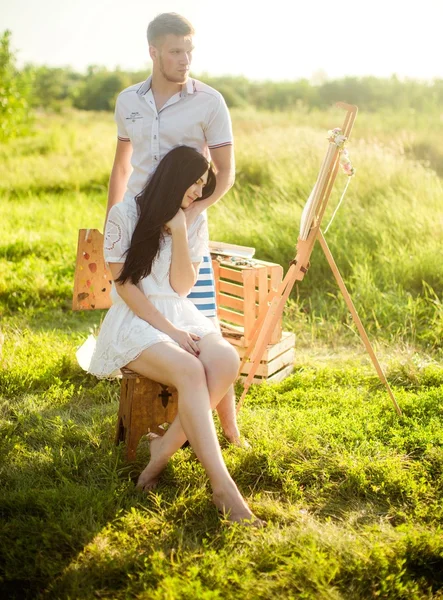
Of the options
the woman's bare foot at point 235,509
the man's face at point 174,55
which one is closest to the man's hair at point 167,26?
the man's face at point 174,55

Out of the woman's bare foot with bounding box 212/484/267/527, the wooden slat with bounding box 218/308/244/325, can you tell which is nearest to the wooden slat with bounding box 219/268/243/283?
the wooden slat with bounding box 218/308/244/325

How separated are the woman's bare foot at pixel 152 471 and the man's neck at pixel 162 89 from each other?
5.36ft

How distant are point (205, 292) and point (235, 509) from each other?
3.71 feet

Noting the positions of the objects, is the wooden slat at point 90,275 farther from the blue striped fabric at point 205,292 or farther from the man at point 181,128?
the blue striped fabric at point 205,292

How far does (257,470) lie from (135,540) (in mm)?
725

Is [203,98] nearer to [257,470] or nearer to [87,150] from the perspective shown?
[257,470]

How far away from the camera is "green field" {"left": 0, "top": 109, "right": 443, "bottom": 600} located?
243cm

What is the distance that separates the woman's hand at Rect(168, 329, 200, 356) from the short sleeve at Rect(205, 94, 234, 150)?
100 cm

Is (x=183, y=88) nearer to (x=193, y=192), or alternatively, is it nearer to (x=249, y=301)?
(x=193, y=192)

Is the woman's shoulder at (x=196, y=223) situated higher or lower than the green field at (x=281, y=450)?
higher

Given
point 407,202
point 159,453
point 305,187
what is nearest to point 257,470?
point 159,453

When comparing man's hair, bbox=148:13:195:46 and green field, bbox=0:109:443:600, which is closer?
green field, bbox=0:109:443:600

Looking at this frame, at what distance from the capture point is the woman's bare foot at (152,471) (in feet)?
9.68

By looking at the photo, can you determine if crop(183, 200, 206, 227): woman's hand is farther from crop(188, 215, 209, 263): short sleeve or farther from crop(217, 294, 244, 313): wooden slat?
crop(217, 294, 244, 313): wooden slat
